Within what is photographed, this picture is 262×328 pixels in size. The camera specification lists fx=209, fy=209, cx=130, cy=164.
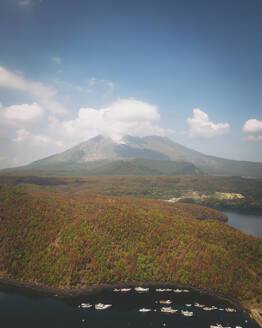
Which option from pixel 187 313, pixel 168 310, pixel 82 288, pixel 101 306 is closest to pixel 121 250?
pixel 82 288

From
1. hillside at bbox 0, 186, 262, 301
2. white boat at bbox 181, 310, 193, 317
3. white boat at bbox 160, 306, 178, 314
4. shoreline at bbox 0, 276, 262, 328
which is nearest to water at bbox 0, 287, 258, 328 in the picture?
white boat at bbox 181, 310, 193, 317

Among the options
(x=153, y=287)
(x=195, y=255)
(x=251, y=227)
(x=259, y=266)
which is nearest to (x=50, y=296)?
(x=153, y=287)

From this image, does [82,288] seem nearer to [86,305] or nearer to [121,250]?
[86,305]

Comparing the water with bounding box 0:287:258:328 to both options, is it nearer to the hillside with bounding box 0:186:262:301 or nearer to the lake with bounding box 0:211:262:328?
the lake with bounding box 0:211:262:328

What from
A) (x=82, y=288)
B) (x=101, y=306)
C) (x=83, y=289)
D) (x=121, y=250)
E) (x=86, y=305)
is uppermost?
(x=121, y=250)

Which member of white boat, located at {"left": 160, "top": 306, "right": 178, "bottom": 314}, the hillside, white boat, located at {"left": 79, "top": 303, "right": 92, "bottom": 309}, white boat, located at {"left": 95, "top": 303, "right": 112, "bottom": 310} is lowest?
white boat, located at {"left": 160, "top": 306, "right": 178, "bottom": 314}

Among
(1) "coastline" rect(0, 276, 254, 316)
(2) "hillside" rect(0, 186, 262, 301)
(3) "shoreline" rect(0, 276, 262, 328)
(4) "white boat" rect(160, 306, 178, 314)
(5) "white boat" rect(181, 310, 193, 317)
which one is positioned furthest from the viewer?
→ (2) "hillside" rect(0, 186, 262, 301)
